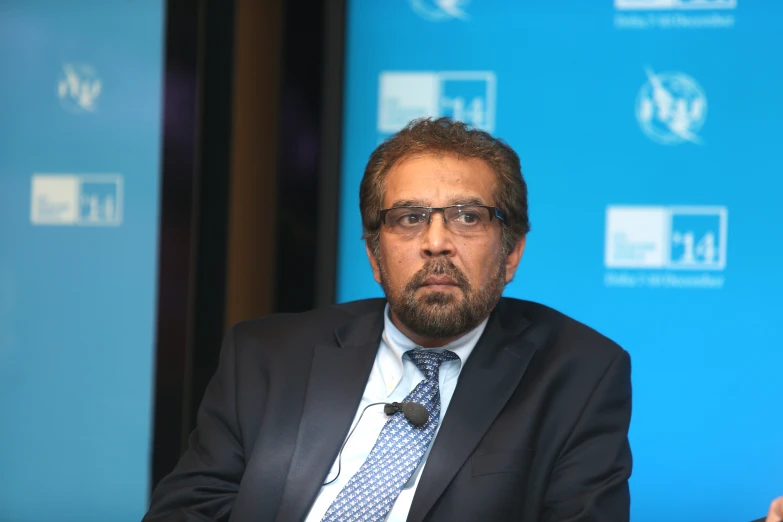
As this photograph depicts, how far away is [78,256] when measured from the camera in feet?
13.3

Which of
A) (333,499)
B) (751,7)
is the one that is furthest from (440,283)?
(751,7)

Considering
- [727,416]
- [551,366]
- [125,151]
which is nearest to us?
[551,366]

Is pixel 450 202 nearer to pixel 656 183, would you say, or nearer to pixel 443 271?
pixel 443 271

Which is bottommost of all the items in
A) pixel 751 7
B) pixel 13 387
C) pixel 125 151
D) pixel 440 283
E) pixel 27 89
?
pixel 13 387

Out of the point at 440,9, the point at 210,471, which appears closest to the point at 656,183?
the point at 440,9

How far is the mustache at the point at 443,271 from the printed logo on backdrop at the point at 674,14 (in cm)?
178

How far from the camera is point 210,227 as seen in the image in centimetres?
Result: 407

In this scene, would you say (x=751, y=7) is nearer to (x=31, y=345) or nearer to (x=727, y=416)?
(x=727, y=416)

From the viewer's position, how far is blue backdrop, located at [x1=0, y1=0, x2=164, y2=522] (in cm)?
402

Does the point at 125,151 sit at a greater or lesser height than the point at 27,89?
lesser

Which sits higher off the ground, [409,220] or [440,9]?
[440,9]

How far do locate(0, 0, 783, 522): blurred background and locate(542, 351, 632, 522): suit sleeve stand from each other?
1382 millimetres

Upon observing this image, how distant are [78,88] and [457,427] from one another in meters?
2.75

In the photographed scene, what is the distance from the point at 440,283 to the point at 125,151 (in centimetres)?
226
